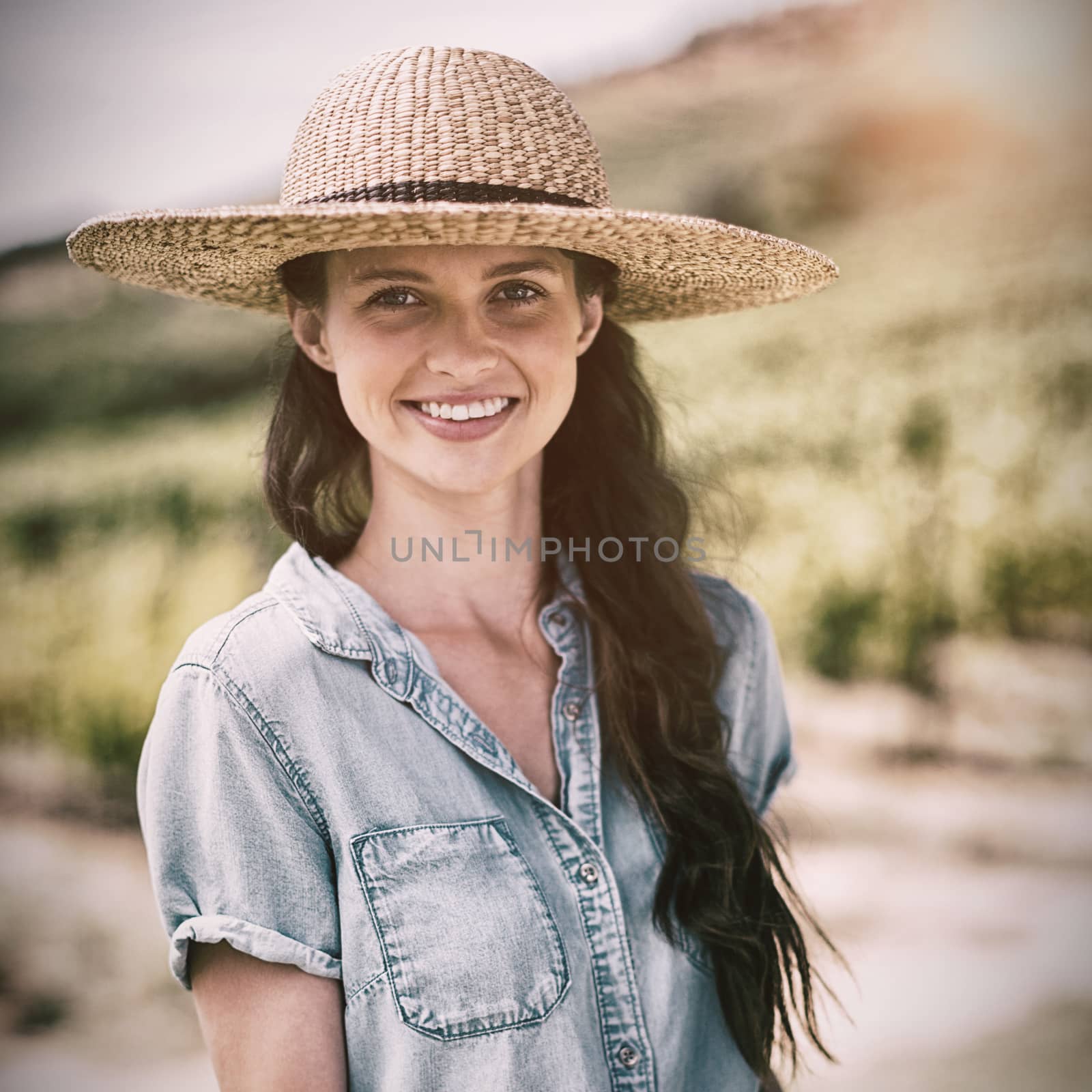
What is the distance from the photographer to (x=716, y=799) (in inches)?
57.0

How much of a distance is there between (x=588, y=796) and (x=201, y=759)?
490 millimetres

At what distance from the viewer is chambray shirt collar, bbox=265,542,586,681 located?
1.25 meters

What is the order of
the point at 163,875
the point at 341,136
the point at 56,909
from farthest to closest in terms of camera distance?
1. the point at 56,909
2. the point at 341,136
3. the point at 163,875

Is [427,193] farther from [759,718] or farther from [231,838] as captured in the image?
[759,718]

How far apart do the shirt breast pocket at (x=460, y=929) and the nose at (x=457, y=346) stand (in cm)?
53

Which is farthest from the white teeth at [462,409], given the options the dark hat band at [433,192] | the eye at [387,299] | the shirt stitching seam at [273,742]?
the shirt stitching seam at [273,742]

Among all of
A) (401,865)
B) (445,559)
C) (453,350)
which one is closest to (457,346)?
(453,350)

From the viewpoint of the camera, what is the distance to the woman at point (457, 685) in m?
1.12

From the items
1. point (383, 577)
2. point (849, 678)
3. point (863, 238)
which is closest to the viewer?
point (383, 577)

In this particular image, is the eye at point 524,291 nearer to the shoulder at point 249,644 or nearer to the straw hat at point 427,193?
the straw hat at point 427,193

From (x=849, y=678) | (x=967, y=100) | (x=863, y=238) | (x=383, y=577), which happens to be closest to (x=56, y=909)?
(x=383, y=577)

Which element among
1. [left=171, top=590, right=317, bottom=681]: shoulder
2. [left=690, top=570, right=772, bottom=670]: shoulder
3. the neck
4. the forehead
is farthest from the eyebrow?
[left=690, top=570, right=772, bottom=670]: shoulder

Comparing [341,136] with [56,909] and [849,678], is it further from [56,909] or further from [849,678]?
[849,678]

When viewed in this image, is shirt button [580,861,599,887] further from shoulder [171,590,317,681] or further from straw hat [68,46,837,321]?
straw hat [68,46,837,321]
